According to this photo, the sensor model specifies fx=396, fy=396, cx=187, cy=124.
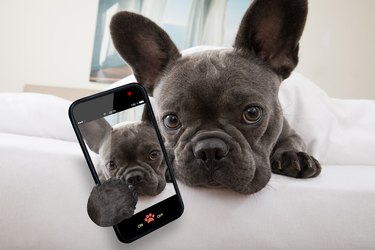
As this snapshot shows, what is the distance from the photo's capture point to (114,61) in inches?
137

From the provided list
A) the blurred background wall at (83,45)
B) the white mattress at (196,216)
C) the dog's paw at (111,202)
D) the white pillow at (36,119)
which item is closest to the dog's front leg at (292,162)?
the white mattress at (196,216)

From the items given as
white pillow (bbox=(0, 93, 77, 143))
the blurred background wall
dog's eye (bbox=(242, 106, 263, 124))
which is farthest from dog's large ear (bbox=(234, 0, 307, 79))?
the blurred background wall

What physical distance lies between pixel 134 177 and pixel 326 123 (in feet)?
2.86

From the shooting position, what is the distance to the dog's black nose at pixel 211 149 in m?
0.73

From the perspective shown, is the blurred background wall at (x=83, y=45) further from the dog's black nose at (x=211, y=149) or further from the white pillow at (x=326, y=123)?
the dog's black nose at (x=211, y=149)

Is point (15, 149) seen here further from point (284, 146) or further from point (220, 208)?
point (284, 146)

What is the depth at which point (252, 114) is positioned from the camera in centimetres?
81

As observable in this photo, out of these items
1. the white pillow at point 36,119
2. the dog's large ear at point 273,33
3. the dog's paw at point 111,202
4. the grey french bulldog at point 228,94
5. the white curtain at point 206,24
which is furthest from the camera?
the white curtain at point 206,24

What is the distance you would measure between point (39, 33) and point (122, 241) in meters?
3.16

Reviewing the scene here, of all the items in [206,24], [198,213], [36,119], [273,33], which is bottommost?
[206,24]

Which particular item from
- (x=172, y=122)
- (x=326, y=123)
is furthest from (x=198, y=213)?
(x=326, y=123)

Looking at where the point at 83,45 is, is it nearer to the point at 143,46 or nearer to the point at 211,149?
the point at 143,46

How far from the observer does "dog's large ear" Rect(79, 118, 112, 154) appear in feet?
2.35

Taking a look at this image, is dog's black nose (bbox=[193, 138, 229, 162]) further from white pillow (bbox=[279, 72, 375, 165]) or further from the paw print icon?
white pillow (bbox=[279, 72, 375, 165])
